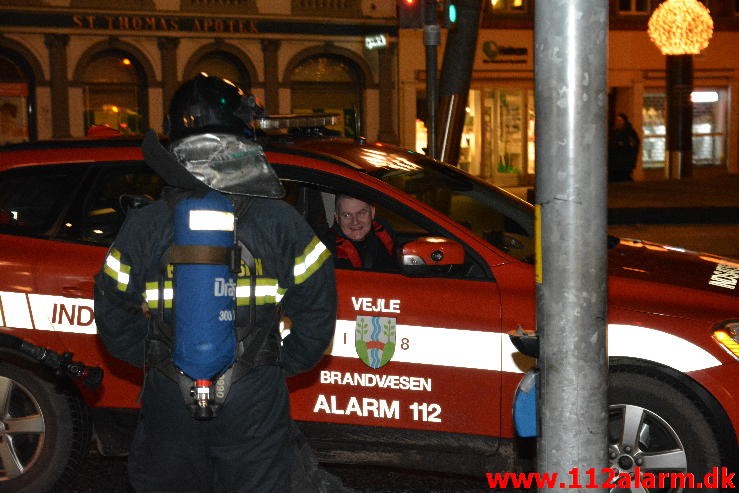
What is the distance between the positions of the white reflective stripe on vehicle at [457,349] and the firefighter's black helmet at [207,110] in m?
1.79

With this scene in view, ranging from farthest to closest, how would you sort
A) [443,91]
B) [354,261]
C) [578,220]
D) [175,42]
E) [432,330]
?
[175,42]
[443,91]
[354,261]
[432,330]
[578,220]

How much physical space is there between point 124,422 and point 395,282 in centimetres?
135

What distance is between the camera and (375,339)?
4816mm

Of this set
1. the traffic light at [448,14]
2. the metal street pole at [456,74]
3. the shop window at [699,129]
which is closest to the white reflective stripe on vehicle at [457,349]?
the traffic light at [448,14]

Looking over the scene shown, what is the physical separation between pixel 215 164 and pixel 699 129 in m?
29.6

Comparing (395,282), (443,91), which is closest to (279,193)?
(395,282)

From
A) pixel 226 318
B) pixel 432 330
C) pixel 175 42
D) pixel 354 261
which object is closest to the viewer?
pixel 226 318

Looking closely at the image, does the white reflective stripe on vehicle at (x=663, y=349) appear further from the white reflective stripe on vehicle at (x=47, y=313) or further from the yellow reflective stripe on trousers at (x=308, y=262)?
the white reflective stripe on vehicle at (x=47, y=313)

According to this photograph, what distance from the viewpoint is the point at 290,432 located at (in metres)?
3.18

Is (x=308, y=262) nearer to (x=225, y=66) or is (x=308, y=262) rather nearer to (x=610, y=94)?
(x=225, y=66)

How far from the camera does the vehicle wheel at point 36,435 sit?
5020 millimetres

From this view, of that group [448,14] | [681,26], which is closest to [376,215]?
[448,14]

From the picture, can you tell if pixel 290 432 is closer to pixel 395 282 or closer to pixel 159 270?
pixel 159 270

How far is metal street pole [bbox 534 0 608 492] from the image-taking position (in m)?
2.68
